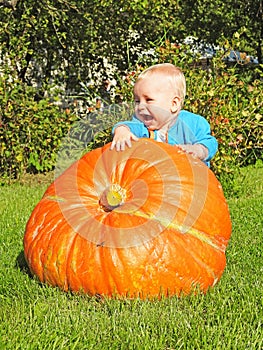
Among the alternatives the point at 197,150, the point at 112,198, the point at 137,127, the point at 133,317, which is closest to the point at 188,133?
the point at 197,150

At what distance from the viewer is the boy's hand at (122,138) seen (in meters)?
3.49

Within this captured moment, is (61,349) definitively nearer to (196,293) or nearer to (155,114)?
(196,293)

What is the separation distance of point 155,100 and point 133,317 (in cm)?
151

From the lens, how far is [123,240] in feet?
9.90

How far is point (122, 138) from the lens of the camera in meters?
3.55

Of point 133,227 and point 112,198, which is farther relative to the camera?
point 112,198

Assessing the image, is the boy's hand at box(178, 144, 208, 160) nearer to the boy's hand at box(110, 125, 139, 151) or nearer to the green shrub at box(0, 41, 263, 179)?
the boy's hand at box(110, 125, 139, 151)

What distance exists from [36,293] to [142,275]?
2.13 ft

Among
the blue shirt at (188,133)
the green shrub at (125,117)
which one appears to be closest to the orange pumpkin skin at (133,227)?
the blue shirt at (188,133)

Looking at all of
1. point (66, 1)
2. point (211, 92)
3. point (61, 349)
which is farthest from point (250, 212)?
point (66, 1)

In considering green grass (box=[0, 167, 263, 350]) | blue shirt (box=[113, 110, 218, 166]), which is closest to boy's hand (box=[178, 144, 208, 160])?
blue shirt (box=[113, 110, 218, 166])

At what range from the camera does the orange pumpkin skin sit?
3012 millimetres

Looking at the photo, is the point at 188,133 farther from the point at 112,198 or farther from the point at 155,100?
the point at 112,198

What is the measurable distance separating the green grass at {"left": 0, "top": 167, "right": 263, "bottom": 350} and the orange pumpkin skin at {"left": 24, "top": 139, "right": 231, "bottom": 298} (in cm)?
10
